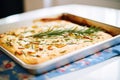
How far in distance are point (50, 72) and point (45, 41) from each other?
0.74 feet

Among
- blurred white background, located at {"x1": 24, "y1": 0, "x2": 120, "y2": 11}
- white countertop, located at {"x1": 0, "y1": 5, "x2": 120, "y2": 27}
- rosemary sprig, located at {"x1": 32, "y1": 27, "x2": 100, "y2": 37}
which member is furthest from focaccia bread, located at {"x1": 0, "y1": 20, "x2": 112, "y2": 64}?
blurred white background, located at {"x1": 24, "y1": 0, "x2": 120, "y2": 11}

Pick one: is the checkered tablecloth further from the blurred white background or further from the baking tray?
the blurred white background

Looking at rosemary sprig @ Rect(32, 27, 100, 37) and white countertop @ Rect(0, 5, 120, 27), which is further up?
rosemary sprig @ Rect(32, 27, 100, 37)

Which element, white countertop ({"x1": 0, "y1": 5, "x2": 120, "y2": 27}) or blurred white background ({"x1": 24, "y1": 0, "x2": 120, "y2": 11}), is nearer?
white countertop ({"x1": 0, "y1": 5, "x2": 120, "y2": 27})

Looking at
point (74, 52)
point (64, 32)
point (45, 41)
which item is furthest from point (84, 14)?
point (74, 52)

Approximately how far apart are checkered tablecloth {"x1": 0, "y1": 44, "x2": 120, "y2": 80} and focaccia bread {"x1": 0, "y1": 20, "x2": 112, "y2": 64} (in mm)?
44

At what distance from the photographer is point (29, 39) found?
0.94 m

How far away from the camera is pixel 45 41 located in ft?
2.99

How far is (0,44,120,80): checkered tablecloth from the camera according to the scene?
684 millimetres

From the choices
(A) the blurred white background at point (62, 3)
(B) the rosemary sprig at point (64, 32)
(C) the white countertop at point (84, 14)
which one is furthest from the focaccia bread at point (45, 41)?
(A) the blurred white background at point (62, 3)

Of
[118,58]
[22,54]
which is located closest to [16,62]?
[22,54]

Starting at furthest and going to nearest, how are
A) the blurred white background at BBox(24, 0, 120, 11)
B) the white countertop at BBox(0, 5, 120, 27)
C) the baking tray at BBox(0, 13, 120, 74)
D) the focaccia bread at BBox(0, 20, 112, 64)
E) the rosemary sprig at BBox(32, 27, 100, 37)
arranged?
1. the blurred white background at BBox(24, 0, 120, 11)
2. the white countertop at BBox(0, 5, 120, 27)
3. the rosemary sprig at BBox(32, 27, 100, 37)
4. the focaccia bread at BBox(0, 20, 112, 64)
5. the baking tray at BBox(0, 13, 120, 74)

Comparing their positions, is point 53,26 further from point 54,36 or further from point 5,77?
point 5,77

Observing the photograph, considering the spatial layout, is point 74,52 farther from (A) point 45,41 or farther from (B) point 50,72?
(A) point 45,41
